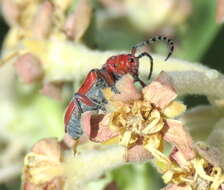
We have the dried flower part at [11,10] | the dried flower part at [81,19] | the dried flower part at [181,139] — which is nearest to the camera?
the dried flower part at [181,139]

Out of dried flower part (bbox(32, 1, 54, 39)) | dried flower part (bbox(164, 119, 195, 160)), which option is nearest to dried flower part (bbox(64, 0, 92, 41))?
dried flower part (bbox(32, 1, 54, 39))

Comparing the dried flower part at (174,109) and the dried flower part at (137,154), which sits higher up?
the dried flower part at (174,109)

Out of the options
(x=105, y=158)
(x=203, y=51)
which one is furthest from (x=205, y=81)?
(x=203, y=51)

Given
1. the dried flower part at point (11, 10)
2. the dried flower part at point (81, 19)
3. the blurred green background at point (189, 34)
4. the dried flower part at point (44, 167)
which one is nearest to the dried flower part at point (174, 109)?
the dried flower part at point (44, 167)

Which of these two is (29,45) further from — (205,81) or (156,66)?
(205,81)

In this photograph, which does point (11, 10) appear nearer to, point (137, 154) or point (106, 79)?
point (106, 79)

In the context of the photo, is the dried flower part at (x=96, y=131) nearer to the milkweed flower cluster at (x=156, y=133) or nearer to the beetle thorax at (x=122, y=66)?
the milkweed flower cluster at (x=156, y=133)

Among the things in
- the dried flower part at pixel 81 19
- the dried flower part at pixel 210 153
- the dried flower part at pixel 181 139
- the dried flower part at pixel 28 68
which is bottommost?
the dried flower part at pixel 210 153
